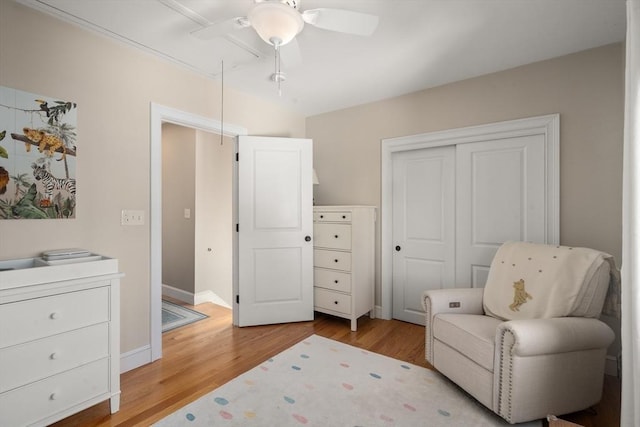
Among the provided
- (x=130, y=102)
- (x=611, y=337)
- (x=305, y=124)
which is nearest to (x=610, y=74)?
(x=611, y=337)

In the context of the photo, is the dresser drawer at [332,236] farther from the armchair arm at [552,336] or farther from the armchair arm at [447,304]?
the armchair arm at [552,336]

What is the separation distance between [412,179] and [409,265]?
88 centimetres

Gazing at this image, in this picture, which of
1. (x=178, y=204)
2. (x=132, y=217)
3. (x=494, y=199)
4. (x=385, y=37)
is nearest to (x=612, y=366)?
(x=494, y=199)

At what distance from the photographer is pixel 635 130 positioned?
1.04m

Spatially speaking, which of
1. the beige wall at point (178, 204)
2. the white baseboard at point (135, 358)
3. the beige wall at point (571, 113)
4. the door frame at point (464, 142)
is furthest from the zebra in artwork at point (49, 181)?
the beige wall at point (571, 113)

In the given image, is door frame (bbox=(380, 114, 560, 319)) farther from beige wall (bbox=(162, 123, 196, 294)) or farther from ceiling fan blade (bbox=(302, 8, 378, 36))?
beige wall (bbox=(162, 123, 196, 294))

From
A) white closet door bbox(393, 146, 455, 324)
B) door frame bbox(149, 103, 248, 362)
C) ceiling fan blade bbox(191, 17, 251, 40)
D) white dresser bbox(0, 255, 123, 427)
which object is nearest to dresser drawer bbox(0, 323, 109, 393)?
white dresser bbox(0, 255, 123, 427)

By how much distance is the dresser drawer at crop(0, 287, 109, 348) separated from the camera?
4.55 ft

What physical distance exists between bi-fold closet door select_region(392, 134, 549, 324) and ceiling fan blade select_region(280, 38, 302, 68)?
66.3 inches

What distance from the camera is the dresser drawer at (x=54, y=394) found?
139cm

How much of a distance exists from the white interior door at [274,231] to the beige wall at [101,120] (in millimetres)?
825

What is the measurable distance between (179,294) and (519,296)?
366cm

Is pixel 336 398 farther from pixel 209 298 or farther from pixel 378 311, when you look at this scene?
pixel 209 298

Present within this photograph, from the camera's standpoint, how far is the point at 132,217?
7.38 feet
